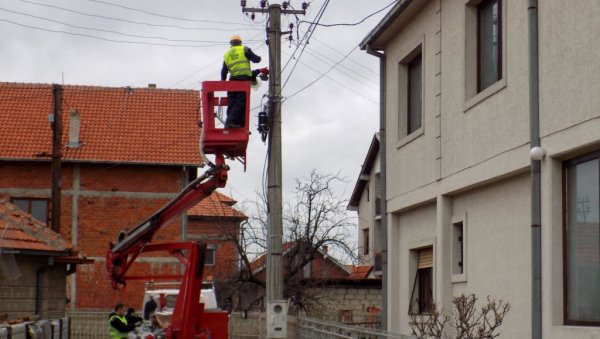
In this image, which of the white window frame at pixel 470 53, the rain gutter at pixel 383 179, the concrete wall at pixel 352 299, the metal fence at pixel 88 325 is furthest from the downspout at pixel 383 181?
the metal fence at pixel 88 325

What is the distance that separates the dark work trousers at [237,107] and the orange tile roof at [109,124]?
962 inches

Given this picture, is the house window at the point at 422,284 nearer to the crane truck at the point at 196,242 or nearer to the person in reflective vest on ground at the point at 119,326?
the crane truck at the point at 196,242

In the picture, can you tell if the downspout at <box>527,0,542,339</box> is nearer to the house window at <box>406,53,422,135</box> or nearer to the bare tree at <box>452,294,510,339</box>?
the bare tree at <box>452,294,510,339</box>

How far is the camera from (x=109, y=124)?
46031 mm

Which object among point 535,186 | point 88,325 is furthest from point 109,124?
point 535,186

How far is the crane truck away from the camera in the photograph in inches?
719

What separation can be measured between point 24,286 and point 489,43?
37.9 feet

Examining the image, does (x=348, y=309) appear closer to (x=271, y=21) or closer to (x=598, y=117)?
(x=271, y=21)

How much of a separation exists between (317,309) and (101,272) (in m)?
10.6

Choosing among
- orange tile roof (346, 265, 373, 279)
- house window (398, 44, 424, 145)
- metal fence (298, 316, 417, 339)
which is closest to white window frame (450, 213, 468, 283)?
metal fence (298, 316, 417, 339)

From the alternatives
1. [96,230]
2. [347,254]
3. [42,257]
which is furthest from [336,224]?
[42,257]

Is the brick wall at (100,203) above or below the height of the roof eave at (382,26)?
below

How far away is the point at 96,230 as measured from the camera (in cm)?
4353

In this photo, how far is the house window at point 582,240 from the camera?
11875mm
